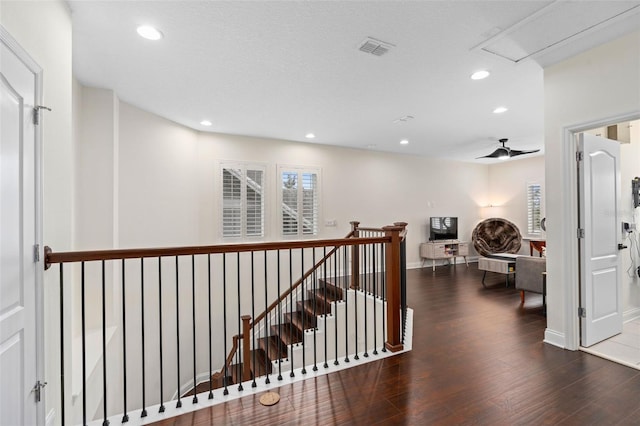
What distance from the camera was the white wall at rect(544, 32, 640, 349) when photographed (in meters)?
2.62

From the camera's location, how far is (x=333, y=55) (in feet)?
9.37

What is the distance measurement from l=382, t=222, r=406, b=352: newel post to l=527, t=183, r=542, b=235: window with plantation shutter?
260 inches

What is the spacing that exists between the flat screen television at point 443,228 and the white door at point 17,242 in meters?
7.42

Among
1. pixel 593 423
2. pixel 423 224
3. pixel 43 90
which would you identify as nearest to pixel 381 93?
pixel 43 90

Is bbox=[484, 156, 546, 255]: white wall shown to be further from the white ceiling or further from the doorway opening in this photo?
the doorway opening

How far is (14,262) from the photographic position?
1487 millimetres

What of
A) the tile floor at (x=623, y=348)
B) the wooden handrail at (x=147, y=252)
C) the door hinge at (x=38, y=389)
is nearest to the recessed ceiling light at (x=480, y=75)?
the wooden handrail at (x=147, y=252)

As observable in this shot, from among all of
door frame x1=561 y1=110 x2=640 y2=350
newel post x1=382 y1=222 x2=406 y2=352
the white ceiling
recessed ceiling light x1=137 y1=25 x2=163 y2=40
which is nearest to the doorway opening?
door frame x1=561 y1=110 x2=640 y2=350

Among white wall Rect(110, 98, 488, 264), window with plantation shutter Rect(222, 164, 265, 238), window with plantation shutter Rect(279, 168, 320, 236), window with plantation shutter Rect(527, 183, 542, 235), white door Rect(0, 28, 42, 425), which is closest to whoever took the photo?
white door Rect(0, 28, 42, 425)

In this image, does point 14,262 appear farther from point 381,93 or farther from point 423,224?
point 423,224

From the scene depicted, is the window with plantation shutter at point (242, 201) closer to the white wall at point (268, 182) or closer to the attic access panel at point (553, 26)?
the white wall at point (268, 182)

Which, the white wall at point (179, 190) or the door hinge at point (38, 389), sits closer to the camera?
the door hinge at point (38, 389)

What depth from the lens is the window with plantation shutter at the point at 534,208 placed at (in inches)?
299

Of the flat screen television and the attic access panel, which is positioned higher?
the attic access panel
